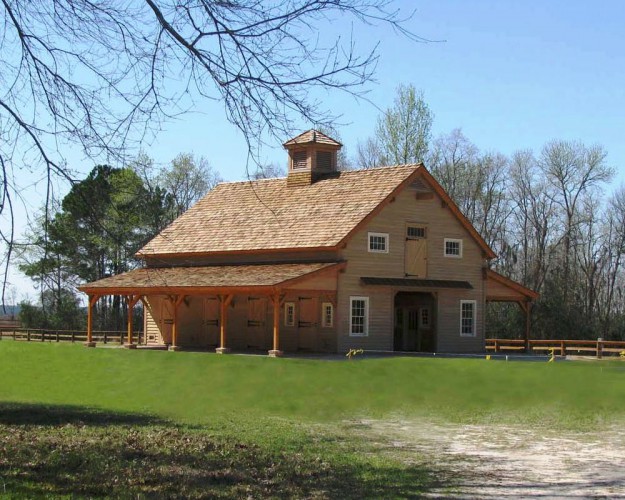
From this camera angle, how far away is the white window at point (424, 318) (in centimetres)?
3791

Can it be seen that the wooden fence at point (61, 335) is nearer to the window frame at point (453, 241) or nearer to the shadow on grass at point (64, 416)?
the window frame at point (453, 241)

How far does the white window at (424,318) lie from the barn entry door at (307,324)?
16.3 feet

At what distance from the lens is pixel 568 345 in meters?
48.8

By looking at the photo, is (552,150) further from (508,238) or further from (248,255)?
(248,255)

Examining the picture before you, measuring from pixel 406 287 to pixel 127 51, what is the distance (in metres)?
26.4

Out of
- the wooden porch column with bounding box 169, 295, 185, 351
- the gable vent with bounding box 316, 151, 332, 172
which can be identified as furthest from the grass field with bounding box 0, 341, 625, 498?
the gable vent with bounding box 316, 151, 332, 172

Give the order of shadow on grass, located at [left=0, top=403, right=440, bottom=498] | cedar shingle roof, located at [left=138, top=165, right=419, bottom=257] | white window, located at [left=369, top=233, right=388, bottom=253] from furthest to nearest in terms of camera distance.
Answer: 1. cedar shingle roof, located at [left=138, top=165, right=419, bottom=257]
2. white window, located at [left=369, top=233, right=388, bottom=253]
3. shadow on grass, located at [left=0, top=403, right=440, bottom=498]

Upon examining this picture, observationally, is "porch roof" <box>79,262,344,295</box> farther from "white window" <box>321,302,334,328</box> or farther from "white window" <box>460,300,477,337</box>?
"white window" <box>460,300,477,337</box>

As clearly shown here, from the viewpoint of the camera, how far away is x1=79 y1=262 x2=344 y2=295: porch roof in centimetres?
3288

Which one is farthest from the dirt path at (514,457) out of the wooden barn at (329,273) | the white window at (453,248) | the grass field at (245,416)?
the white window at (453,248)

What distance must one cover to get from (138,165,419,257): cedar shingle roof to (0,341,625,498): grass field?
670 centimetres

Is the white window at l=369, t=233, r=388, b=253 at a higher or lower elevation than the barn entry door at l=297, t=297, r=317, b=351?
higher

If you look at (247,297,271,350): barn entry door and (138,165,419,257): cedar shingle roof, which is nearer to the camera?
Result: (138,165,419,257): cedar shingle roof

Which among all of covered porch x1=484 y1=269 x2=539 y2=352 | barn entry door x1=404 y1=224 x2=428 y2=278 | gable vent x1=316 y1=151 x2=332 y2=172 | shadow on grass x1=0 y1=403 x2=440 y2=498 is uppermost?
gable vent x1=316 y1=151 x2=332 y2=172
